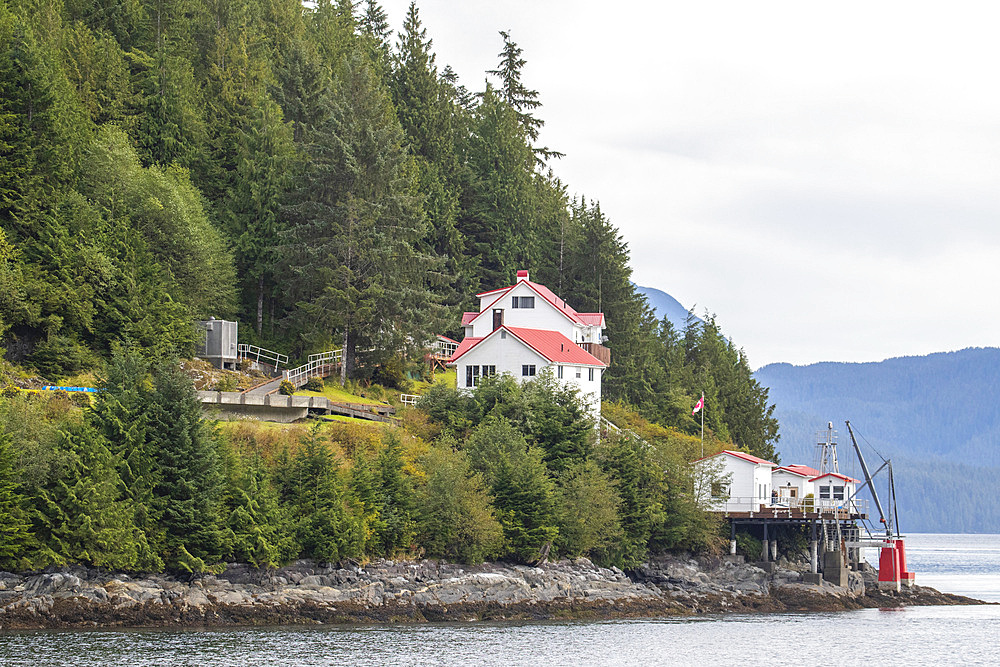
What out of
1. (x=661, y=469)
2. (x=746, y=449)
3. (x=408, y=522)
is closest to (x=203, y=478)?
(x=408, y=522)

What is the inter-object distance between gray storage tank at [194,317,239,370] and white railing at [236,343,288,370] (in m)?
2.46

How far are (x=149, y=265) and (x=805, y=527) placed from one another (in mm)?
48223

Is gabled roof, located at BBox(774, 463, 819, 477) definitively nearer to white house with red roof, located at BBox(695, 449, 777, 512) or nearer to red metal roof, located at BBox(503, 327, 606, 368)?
white house with red roof, located at BBox(695, 449, 777, 512)

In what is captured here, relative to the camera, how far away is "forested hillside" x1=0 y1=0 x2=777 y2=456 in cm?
7000

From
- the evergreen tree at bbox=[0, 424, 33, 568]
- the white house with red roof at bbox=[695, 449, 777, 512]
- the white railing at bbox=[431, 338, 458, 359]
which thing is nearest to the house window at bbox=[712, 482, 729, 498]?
the white house with red roof at bbox=[695, 449, 777, 512]

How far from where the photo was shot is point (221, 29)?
326ft

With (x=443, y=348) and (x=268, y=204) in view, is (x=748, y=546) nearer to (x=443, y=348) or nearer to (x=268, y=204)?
(x=443, y=348)

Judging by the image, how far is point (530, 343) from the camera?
82.0m

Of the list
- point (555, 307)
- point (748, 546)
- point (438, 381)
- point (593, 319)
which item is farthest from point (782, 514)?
point (438, 381)

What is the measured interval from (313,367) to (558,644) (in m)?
31.4

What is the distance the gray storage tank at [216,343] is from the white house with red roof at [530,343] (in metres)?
15.0

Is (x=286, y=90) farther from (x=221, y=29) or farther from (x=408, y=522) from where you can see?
(x=408, y=522)

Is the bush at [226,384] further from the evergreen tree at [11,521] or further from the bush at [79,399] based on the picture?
the evergreen tree at [11,521]

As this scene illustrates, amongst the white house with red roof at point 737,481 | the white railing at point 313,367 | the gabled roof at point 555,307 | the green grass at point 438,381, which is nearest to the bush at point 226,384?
the white railing at point 313,367
